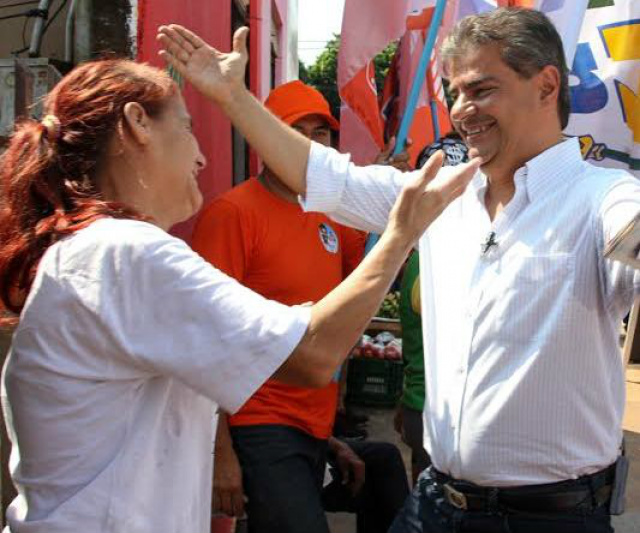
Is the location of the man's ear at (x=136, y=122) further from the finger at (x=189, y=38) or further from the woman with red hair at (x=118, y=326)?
the finger at (x=189, y=38)

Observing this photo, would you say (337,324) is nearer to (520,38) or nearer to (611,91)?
(520,38)

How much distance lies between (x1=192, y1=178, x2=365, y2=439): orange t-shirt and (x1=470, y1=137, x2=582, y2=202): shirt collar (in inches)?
36.8

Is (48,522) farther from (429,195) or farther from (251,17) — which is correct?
(251,17)

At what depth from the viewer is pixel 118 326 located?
4.00 ft

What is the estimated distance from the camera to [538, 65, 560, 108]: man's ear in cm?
201

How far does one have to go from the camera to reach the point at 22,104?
2.23 metres

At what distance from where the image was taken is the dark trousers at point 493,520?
180 centimetres

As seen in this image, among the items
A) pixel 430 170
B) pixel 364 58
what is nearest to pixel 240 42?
pixel 430 170

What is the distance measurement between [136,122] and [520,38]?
1.10 meters

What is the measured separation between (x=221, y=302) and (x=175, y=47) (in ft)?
3.44

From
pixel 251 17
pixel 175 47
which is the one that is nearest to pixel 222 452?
pixel 175 47

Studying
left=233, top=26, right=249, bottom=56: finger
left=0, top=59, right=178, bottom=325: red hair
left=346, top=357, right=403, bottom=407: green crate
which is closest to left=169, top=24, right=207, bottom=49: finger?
left=233, top=26, right=249, bottom=56: finger

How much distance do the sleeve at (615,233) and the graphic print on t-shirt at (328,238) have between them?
3.95 feet

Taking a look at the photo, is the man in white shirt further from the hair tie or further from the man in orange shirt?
the hair tie
